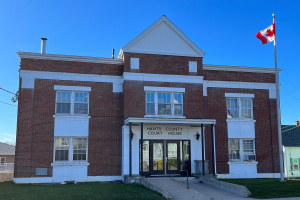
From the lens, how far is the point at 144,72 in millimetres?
20781

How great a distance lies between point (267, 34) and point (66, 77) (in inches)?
509

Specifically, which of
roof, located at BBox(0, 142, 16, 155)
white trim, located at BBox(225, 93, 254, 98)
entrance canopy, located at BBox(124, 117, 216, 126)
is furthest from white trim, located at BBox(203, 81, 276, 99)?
roof, located at BBox(0, 142, 16, 155)

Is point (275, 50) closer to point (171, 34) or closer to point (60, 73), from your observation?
point (171, 34)

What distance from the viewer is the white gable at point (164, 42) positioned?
2102 cm

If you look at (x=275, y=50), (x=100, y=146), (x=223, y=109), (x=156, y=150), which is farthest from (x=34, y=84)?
(x=275, y=50)

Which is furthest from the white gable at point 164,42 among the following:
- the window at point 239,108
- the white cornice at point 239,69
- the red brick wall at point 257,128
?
the window at point 239,108

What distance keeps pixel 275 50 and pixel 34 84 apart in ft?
49.2

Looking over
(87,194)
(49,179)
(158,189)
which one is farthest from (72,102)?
(158,189)

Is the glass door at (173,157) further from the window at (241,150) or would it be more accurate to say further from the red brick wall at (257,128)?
the window at (241,150)

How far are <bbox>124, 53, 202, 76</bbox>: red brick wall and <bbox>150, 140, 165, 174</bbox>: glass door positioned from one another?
4.63 metres

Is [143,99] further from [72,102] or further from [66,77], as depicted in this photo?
[66,77]

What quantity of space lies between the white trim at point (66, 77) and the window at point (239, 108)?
309 inches

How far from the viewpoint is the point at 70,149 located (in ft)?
65.4

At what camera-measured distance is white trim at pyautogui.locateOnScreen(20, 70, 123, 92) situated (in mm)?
19823
